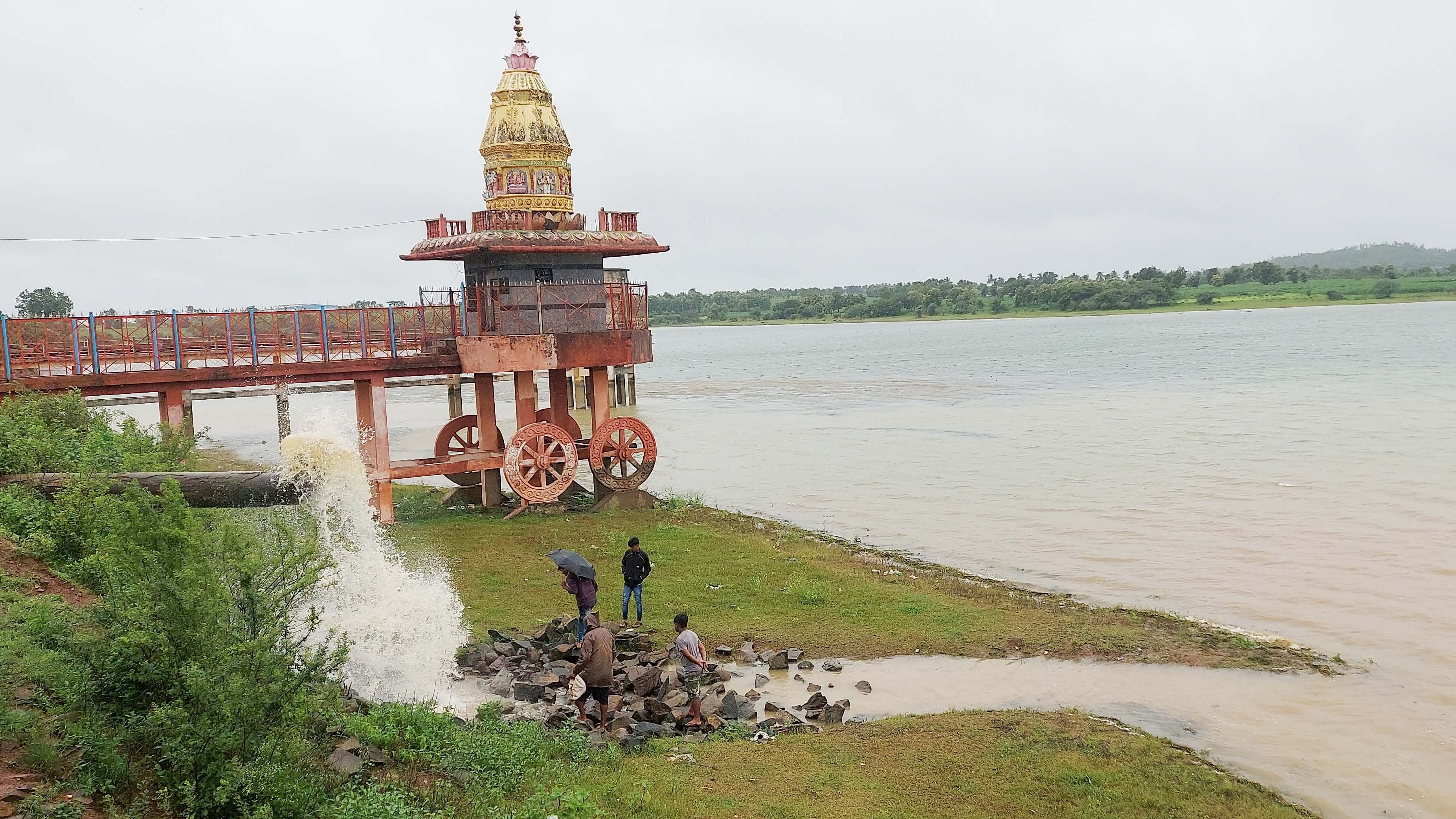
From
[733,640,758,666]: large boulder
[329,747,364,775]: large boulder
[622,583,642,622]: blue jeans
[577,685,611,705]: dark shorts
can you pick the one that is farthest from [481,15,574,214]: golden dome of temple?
[329,747,364,775]: large boulder

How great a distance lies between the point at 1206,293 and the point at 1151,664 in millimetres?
178573

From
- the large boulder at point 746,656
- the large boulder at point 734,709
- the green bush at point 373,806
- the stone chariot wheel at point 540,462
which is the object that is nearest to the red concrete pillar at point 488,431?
the stone chariot wheel at point 540,462

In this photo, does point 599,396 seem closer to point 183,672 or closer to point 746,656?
point 746,656

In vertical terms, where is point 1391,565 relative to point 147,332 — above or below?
below

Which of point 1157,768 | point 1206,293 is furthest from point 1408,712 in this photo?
point 1206,293

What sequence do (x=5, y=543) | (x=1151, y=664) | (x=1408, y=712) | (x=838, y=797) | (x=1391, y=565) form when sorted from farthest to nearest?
1. (x=1391, y=565)
2. (x=1151, y=664)
3. (x=1408, y=712)
4. (x=5, y=543)
5. (x=838, y=797)

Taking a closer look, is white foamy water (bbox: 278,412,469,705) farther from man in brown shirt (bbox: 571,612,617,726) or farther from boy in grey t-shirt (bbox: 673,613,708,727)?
boy in grey t-shirt (bbox: 673,613,708,727)

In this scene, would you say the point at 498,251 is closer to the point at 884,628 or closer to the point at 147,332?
the point at 147,332

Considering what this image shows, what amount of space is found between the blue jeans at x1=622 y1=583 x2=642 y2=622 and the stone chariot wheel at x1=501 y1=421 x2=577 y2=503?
8.32 meters

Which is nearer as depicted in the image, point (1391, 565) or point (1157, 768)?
point (1157, 768)

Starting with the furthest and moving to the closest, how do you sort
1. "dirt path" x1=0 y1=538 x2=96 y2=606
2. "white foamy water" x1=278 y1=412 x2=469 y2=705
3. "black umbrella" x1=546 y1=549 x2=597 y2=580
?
"black umbrella" x1=546 y1=549 x2=597 y2=580 < "white foamy water" x1=278 y1=412 x2=469 y2=705 < "dirt path" x1=0 y1=538 x2=96 y2=606

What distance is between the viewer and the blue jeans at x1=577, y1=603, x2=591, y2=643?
14.6m

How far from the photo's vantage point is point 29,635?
8820 millimetres

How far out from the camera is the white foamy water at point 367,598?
42.3 feet
